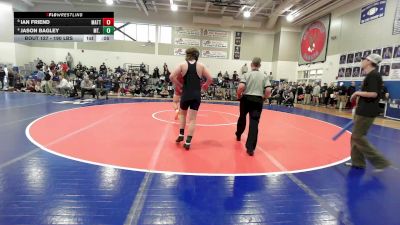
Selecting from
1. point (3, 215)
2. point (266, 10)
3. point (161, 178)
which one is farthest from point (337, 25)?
point (3, 215)

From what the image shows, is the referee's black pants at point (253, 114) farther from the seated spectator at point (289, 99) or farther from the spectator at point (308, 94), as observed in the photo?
the spectator at point (308, 94)

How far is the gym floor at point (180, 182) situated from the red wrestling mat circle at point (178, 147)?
2 cm

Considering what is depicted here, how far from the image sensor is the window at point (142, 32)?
2239 centimetres

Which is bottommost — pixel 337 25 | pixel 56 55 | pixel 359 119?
pixel 359 119

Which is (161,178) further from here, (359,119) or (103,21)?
(103,21)

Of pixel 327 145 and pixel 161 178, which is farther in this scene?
pixel 327 145

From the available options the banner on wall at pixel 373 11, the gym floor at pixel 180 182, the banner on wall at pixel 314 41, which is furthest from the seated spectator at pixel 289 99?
the gym floor at pixel 180 182

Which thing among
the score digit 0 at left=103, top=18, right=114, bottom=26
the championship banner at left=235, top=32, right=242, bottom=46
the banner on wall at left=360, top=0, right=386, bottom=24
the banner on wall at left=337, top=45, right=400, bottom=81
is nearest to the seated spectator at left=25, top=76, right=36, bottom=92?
the score digit 0 at left=103, top=18, right=114, bottom=26

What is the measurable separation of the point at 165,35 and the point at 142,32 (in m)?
2.06

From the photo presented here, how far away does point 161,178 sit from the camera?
10.1 feet

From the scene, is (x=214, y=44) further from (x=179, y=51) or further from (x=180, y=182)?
(x=180, y=182)

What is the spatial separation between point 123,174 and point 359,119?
3442 millimetres

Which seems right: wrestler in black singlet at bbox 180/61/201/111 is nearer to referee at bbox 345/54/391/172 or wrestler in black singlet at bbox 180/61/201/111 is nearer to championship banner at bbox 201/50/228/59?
referee at bbox 345/54/391/172
